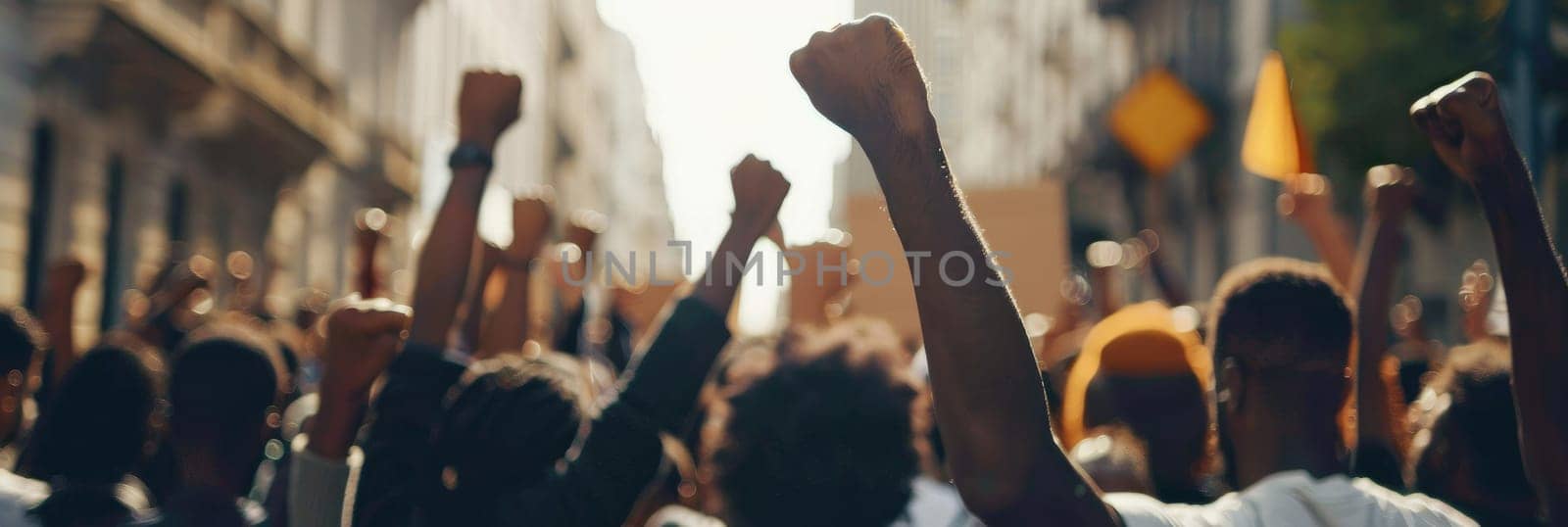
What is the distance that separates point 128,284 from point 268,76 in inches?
116

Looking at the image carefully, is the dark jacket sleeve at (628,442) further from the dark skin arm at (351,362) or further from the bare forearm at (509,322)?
the bare forearm at (509,322)

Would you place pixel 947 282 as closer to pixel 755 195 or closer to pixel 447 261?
pixel 755 195

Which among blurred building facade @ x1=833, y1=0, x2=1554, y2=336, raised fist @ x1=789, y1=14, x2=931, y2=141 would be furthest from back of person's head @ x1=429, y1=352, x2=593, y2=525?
blurred building facade @ x1=833, y1=0, x2=1554, y2=336

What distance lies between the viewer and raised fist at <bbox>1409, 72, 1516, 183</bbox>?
1812mm

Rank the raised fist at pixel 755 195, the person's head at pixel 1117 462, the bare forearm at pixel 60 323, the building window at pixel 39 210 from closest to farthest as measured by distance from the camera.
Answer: the raised fist at pixel 755 195 < the person's head at pixel 1117 462 < the bare forearm at pixel 60 323 < the building window at pixel 39 210

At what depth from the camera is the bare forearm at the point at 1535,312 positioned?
6.07ft

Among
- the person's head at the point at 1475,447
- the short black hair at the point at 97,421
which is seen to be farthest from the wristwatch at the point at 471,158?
the person's head at the point at 1475,447

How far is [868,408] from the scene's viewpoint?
207cm

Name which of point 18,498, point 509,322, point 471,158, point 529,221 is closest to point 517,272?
point 509,322

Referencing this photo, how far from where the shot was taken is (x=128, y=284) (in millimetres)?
12234

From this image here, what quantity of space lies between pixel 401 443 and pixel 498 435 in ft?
0.52

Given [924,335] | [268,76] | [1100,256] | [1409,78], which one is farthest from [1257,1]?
[924,335]

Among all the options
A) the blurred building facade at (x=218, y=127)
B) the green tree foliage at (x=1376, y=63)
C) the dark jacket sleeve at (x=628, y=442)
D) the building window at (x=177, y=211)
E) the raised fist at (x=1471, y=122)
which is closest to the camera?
the raised fist at (x=1471, y=122)

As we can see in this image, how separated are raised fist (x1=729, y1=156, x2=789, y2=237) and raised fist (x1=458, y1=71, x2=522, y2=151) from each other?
47cm
